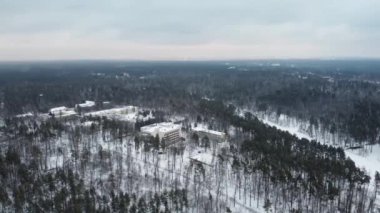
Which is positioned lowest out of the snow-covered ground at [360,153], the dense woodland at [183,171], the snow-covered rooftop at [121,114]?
the snow-covered ground at [360,153]

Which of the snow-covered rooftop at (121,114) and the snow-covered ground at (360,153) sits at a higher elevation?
the snow-covered rooftop at (121,114)

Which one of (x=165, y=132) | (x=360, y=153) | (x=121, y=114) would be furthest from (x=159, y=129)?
(x=360, y=153)

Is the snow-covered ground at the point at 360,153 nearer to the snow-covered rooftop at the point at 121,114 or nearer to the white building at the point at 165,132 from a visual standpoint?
→ the white building at the point at 165,132

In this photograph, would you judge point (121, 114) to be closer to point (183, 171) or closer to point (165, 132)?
point (165, 132)

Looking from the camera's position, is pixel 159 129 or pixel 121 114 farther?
pixel 121 114

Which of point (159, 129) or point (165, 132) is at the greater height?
point (159, 129)

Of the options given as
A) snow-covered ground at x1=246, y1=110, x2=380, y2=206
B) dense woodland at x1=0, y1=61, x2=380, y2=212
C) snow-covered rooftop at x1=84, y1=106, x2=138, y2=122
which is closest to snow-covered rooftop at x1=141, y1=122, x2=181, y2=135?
dense woodland at x1=0, y1=61, x2=380, y2=212

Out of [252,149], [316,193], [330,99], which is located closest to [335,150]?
[252,149]

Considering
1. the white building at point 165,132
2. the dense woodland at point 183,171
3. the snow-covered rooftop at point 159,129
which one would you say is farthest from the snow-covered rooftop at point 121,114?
the white building at point 165,132

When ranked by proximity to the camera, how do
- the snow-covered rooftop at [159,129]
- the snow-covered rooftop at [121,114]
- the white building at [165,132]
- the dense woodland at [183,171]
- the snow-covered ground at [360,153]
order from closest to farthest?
the dense woodland at [183,171] < the snow-covered ground at [360,153] < the white building at [165,132] < the snow-covered rooftop at [159,129] < the snow-covered rooftop at [121,114]

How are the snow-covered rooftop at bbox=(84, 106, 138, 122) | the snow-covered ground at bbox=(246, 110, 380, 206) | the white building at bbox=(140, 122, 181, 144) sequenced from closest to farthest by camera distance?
the snow-covered ground at bbox=(246, 110, 380, 206) < the white building at bbox=(140, 122, 181, 144) < the snow-covered rooftop at bbox=(84, 106, 138, 122)

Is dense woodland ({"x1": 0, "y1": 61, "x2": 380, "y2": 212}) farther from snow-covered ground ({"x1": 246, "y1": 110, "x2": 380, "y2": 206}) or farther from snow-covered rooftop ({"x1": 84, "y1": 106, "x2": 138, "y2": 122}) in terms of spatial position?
snow-covered rooftop ({"x1": 84, "y1": 106, "x2": 138, "y2": 122})

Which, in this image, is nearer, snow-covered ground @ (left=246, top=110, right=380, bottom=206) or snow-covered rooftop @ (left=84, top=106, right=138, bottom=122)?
snow-covered ground @ (left=246, top=110, right=380, bottom=206)
